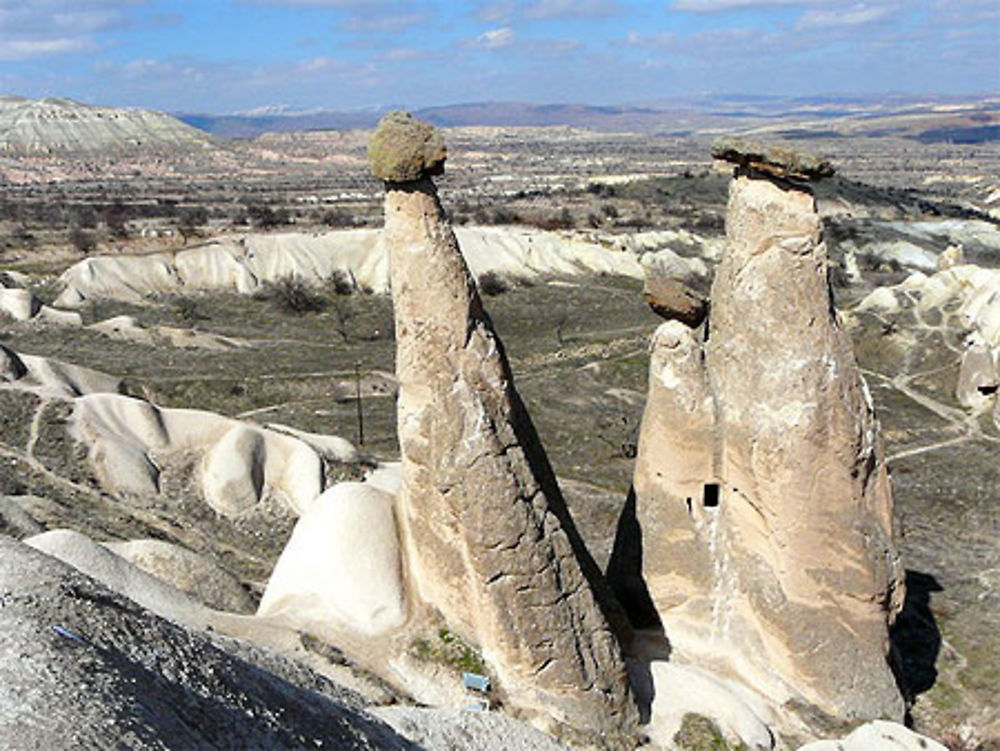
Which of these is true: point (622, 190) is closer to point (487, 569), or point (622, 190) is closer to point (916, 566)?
point (916, 566)

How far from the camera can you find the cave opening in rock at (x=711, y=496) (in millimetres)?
11836

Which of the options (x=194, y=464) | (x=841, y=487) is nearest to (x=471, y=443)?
Answer: (x=841, y=487)

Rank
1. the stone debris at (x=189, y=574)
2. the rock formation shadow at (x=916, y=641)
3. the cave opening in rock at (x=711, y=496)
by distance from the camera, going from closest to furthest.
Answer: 1. the cave opening in rock at (x=711, y=496)
2. the stone debris at (x=189, y=574)
3. the rock formation shadow at (x=916, y=641)

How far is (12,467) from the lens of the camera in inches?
752

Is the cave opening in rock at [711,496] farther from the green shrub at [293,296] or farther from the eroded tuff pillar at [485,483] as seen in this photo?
the green shrub at [293,296]

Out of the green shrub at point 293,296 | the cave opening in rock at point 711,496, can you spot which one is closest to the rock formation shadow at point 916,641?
the cave opening in rock at point 711,496

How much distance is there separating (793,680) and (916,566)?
9.08 metres

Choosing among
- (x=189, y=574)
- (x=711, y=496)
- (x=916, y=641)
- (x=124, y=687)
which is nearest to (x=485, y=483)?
(x=711, y=496)

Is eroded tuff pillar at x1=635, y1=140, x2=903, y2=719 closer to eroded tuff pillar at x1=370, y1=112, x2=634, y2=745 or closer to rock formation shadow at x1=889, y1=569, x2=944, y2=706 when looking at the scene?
rock formation shadow at x1=889, y1=569, x2=944, y2=706

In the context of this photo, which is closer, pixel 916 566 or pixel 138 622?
pixel 138 622

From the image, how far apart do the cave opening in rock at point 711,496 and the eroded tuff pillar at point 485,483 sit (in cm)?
254

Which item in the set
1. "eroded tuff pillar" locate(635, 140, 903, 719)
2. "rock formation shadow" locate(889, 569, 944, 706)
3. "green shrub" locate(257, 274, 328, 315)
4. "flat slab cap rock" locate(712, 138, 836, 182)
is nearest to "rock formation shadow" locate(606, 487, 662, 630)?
"eroded tuff pillar" locate(635, 140, 903, 719)

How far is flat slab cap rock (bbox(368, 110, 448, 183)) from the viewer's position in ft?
30.6

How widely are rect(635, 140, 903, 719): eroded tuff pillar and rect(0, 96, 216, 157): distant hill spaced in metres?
177
